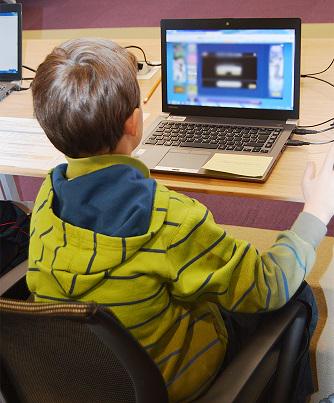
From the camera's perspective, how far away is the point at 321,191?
1.15 meters

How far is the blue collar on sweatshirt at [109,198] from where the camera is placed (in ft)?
2.97

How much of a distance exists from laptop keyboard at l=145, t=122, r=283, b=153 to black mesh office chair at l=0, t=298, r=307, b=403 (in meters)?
0.50

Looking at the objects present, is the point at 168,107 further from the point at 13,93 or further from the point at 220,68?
the point at 13,93

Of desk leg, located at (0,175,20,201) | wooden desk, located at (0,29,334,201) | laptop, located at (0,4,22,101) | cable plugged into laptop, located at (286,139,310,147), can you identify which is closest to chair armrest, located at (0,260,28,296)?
wooden desk, located at (0,29,334,201)

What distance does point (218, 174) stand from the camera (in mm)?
1378

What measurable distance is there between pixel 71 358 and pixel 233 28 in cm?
104

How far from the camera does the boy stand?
91 centimetres

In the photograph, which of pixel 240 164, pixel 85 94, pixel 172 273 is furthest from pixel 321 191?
pixel 85 94

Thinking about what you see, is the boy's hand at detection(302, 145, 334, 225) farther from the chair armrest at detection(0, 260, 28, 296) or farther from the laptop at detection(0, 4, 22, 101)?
the laptop at detection(0, 4, 22, 101)

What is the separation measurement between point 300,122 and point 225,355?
718 mm

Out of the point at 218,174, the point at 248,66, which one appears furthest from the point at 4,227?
the point at 248,66

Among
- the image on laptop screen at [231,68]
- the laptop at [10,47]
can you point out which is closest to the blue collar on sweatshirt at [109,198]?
the image on laptop screen at [231,68]

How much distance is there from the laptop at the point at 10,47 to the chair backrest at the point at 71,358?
1.23m

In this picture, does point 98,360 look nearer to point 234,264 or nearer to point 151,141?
point 234,264
